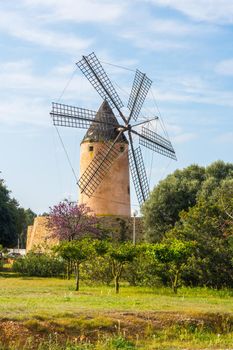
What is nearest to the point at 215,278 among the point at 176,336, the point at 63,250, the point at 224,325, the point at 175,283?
the point at 175,283

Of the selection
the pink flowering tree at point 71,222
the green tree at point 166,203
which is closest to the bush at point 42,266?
the pink flowering tree at point 71,222

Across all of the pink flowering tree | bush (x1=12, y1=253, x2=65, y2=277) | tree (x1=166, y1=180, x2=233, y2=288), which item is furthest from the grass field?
the pink flowering tree

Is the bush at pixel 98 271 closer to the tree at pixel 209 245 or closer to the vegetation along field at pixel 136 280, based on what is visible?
the vegetation along field at pixel 136 280

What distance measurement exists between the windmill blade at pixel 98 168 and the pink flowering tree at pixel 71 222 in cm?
119

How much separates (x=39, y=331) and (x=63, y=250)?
11.0 m

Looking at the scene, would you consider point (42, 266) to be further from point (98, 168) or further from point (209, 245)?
point (209, 245)

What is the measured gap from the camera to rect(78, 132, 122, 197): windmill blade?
119 ft

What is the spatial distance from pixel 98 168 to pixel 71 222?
11.2 feet

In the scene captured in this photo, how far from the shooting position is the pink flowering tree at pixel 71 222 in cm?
3572

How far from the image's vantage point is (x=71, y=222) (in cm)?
3634

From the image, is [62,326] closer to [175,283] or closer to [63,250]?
[175,283]

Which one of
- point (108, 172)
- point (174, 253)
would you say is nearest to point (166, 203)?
point (108, 172)

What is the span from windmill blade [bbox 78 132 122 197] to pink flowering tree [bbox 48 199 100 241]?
1.19m

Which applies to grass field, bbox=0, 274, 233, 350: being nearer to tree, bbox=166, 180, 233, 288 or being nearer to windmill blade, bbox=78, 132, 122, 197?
tree, bbox=166, 180, 233, 288
